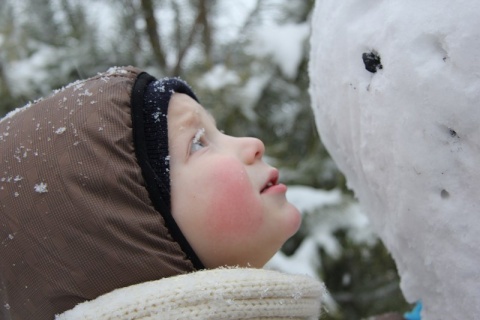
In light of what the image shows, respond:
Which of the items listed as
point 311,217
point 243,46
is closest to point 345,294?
point 311,217

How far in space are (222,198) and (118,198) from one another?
0.20m

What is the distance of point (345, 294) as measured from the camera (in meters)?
2.62

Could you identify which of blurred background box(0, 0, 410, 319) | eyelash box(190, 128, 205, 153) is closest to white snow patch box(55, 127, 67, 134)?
eyelash box(190, 128, 205, 153)

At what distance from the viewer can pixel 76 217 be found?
2.91 feet

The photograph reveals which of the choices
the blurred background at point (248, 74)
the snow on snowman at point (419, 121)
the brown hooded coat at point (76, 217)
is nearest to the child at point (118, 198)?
the brown hooded coat at point (76, 217)

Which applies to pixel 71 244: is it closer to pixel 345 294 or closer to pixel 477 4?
pixel 477 4

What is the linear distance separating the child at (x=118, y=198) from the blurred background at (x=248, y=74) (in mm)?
1093

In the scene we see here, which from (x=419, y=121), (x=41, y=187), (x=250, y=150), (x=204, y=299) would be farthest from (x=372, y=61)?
(x=41, y=187)

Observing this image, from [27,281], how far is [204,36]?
2.32 metres

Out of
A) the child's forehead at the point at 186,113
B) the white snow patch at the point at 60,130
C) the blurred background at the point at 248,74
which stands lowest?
the blurred background at the point at 248,74

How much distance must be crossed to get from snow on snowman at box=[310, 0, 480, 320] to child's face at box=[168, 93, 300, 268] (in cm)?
21

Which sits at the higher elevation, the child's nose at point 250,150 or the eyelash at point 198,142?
the eyelash at point 198,142

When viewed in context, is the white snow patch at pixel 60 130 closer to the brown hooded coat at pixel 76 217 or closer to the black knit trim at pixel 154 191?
the brown hooded coat at pixel 76 217

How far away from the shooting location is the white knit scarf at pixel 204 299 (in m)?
0.84
